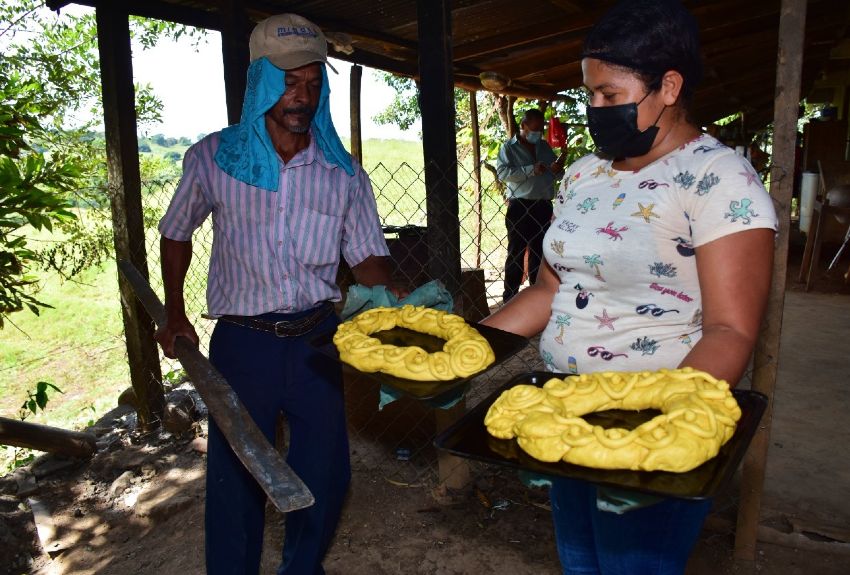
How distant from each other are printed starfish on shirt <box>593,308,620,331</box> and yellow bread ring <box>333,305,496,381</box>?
34cm

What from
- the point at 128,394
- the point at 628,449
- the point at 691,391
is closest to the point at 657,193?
the point at 691,391

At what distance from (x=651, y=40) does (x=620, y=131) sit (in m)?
0.22

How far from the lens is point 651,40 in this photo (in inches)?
58.9

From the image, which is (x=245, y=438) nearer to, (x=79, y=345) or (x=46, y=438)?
(x=46, y=438)

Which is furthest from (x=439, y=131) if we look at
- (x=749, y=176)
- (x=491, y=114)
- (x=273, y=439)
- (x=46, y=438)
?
(x=491, y=114)

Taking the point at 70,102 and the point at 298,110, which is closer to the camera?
the point at 298,110

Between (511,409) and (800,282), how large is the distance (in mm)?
7856

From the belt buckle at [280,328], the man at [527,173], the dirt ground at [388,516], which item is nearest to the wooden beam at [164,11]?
the belt buckle at [280,328]

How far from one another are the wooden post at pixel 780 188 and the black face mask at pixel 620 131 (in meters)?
1.12

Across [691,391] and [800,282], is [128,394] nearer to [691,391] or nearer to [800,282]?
[691,391]

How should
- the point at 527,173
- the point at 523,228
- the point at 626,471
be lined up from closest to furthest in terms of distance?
the point at 626,471 < the point at 527,173 < the point at 523,228

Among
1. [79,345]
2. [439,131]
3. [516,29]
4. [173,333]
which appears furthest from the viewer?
[79,345]

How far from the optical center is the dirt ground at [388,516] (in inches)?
122

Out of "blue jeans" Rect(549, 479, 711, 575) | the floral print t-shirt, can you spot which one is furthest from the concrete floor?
the floral print t-shirt
